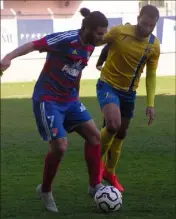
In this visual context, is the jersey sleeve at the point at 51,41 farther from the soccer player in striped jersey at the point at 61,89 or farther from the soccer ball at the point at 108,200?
the soccer ball at the point at 108,200

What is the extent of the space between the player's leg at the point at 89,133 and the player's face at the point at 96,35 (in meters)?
0.66

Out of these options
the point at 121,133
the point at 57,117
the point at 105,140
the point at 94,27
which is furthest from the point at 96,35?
the point at 121,133

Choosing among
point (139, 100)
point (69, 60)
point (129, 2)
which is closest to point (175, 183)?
point (69, 60)

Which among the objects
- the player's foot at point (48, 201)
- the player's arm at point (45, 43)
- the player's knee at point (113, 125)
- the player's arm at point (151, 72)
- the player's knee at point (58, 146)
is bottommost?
the player's foot at point (48, 201)

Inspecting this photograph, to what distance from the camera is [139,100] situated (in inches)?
720

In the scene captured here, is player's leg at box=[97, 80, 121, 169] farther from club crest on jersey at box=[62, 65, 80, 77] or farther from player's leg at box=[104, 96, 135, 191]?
club crest on jersey at box=[62, 65, 80, 77]

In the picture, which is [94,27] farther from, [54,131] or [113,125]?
[113,125]

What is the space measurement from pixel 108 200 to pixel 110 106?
4.43ft

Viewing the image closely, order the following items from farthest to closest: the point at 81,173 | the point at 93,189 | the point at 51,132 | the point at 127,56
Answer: the point at 81,173 → the point at 127,56 → the point at 93,189 → the point at 51,132

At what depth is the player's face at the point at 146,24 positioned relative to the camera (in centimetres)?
740

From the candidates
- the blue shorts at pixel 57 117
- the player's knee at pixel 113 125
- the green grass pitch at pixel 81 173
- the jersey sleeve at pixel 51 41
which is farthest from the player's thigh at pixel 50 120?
the player's knee at pixel 113 125

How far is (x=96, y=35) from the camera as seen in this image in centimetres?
652

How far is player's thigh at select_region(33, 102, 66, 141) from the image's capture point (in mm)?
6613

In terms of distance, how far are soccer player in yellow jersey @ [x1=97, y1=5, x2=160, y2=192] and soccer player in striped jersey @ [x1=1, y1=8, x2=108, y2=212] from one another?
2.74 feet
